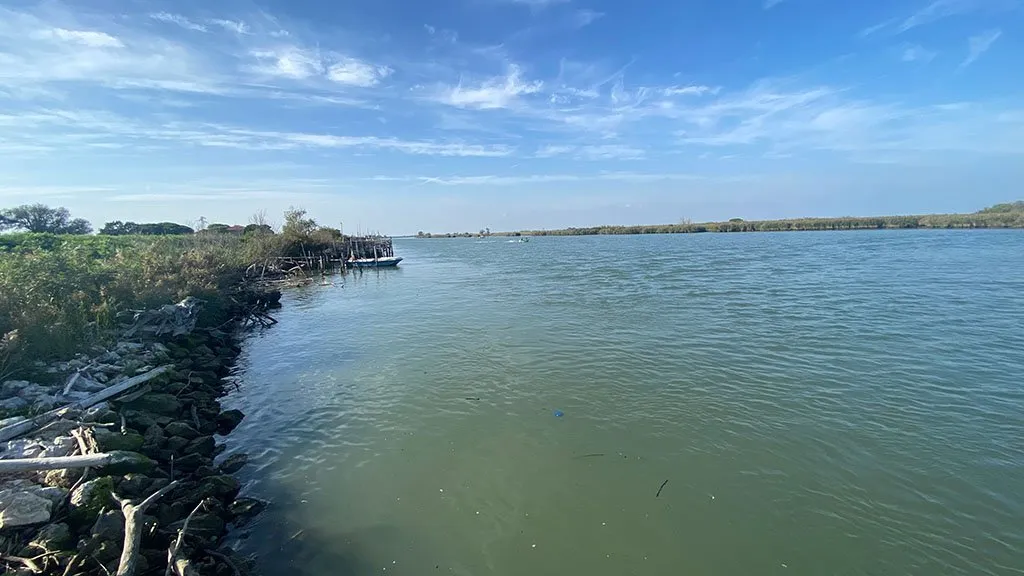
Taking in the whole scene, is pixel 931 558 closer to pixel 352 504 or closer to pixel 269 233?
pixel 352 504

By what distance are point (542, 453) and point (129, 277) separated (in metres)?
15.2

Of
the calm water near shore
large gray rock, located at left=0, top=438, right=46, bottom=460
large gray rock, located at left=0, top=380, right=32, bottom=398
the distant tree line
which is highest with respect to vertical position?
the distant tree line

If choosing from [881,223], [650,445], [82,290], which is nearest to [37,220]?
[82,290]

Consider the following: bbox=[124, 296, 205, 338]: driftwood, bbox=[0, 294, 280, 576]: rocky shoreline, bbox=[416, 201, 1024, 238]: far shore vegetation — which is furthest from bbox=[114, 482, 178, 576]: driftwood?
bbox=[416, 201, 1024, 238]: far shore vegetation

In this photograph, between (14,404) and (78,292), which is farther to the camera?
(78,292)

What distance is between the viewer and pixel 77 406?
7.42 metres

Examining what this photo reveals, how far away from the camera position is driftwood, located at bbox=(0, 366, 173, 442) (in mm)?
6277

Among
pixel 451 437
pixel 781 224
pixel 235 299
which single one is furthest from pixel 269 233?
pixel 781 224

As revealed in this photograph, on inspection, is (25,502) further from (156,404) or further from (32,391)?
(156,404)

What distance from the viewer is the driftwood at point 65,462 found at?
534 centimetres

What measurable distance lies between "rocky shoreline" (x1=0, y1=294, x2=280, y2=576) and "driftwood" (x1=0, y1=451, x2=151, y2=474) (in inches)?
0.9

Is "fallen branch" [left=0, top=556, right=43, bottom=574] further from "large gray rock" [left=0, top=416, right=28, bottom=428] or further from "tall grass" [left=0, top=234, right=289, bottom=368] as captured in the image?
"tall grass" [left=0, top=234, right=289, bottom=368]

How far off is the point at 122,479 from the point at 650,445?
8.20m

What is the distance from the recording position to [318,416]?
1003 cm
